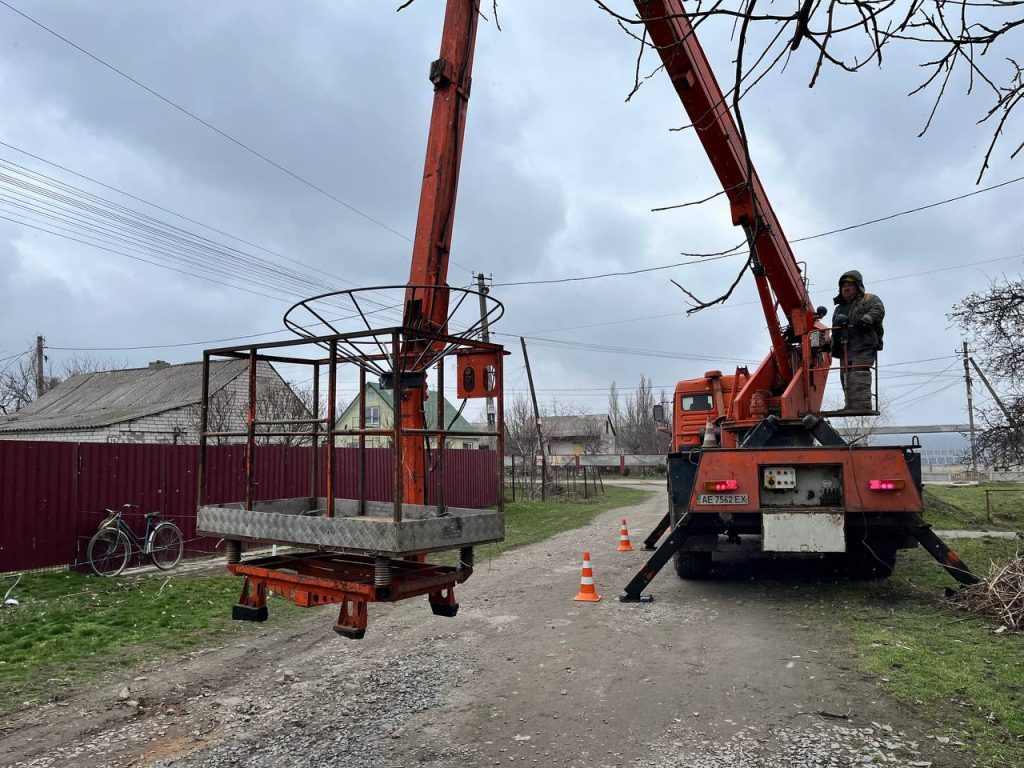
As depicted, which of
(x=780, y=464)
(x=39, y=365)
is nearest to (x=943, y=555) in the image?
(x=780, y=464)

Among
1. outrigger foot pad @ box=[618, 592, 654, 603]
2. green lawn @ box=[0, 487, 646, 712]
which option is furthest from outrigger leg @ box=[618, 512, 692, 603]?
green lawn @ box=[0, 487, 646, 712]

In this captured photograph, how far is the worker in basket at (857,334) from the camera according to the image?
7.80m

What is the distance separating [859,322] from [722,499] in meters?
2.57

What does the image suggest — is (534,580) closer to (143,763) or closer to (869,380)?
(869,380)

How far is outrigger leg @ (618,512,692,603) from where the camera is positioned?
8125mm

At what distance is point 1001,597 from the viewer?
6871 millimetres

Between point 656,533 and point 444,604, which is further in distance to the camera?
point 656,533

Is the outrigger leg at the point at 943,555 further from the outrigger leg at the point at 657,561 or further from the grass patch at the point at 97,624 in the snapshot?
the grass patch at the point at 97,624

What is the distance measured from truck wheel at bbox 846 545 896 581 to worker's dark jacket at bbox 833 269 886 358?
8.57 feet

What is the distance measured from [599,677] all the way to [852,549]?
487 cm

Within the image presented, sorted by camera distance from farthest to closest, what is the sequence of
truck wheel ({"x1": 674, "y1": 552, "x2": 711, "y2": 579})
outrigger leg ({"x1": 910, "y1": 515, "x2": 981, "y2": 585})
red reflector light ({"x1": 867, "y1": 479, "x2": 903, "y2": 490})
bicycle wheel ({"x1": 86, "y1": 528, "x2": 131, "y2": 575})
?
1. bicycle wheel ({"x1": 86, "y1": 528, "x2": 131, "y2": 575})
2. truck wheel ({"x1": 674, "y1": 552, "x2": 711, "y2": 579})
3. outrigger leg ({"x1": 910, "y1": 515, "x2": 981, "y2": 585})
4. red reflector light ({"x1": 867, "y1": 479, "x2": 903, "y2": 490})

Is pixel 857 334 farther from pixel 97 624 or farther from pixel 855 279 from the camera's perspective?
pixel 97 624

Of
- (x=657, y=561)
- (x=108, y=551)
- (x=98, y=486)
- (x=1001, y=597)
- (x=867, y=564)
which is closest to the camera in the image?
(x=1001, y=597)

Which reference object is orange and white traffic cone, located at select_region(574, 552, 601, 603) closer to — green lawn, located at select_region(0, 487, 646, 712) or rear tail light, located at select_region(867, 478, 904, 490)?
rear tail light, located at select_region(867, 478, 904, 490)
